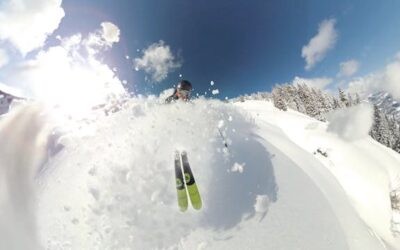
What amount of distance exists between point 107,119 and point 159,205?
1034 centimetres

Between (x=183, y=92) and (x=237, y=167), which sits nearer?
(x=237, y=167)

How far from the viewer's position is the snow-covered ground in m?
8.88

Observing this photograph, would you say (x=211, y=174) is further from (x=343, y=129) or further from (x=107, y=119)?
(x=343, y=129)

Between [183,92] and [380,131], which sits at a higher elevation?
[380,131]

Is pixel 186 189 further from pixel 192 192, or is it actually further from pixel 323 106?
pixel 323 106

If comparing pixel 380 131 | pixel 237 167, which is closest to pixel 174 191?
pixel 237 167

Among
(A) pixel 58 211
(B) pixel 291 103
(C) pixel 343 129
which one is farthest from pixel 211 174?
(B) pixel 291 103

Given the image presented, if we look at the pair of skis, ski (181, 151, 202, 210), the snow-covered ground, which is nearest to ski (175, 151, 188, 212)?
the pair of skis

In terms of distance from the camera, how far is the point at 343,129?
77.6ft

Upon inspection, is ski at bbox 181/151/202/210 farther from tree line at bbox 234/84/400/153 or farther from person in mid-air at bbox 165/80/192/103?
tree line at bbox 234/84/400/153

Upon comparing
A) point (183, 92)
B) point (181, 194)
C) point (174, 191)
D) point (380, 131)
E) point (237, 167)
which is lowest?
point (181, 194)

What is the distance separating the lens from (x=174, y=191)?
34.3ft

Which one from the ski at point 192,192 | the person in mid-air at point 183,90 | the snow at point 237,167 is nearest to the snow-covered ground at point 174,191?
the snow at point 237,167

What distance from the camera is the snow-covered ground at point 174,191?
349 inches
